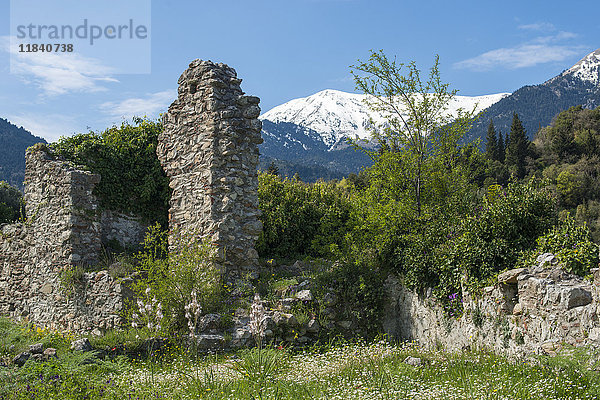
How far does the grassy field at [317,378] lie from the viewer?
540 cm

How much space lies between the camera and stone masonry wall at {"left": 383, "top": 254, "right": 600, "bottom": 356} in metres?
6.23

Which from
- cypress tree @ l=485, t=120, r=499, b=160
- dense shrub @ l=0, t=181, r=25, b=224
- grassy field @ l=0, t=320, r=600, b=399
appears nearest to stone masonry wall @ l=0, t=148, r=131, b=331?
grassy field @ l=0, t=320, r=600, b=399

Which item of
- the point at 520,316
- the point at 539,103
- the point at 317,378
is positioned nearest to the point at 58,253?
the point at 317,378

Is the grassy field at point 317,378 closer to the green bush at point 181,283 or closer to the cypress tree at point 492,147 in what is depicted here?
the green bush at point 181,283

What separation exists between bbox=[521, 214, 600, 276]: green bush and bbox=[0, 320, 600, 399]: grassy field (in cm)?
169

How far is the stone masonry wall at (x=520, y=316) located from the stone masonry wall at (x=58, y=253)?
6.92 m

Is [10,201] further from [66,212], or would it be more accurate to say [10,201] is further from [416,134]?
[416,134]

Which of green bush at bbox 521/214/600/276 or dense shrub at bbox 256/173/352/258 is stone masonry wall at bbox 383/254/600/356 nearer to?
green bush at bbox 521/214/600/276

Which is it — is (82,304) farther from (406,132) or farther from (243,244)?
(406,132)

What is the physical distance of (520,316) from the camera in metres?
7.43

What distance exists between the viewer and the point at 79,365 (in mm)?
7184

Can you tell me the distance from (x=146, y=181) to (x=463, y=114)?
9490mm

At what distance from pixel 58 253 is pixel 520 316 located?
1122 cm

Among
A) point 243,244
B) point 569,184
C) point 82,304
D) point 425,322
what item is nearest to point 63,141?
point 82,304
